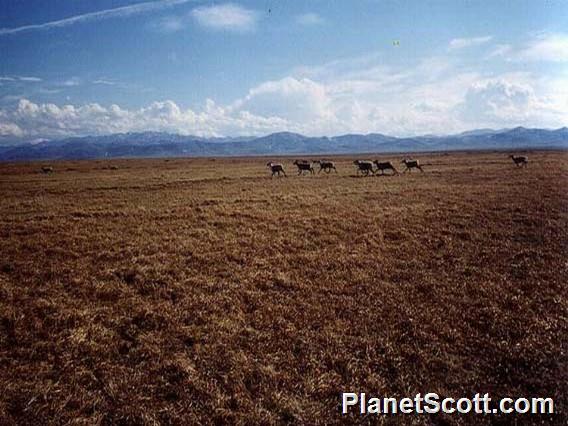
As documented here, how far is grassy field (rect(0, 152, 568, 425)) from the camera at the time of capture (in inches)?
262

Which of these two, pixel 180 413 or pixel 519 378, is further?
pixel 519 378

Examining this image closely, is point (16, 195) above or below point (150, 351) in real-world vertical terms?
above

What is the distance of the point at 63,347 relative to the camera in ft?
26.0

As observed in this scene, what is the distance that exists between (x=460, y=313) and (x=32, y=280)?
11880mm

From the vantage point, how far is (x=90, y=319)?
8.98 metres

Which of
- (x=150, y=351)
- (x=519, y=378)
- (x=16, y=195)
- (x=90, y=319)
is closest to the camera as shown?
(x=519, y=378)

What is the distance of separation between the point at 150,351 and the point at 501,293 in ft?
29.8

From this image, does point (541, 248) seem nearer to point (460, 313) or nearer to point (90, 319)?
point (460, 313)

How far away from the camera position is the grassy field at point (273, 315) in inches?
262

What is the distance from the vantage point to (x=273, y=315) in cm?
943

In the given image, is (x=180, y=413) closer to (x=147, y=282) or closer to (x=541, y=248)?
(x=147, y=282)

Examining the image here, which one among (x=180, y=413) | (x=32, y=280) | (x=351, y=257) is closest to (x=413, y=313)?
(x=351, y=257)

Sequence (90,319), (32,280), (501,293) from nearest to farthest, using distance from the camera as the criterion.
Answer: (90,319), (501,293), (32,280)

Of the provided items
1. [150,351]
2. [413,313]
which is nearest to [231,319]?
[150,351]
